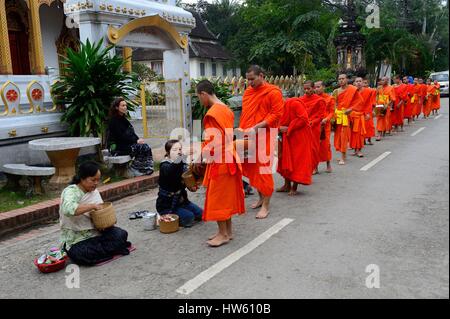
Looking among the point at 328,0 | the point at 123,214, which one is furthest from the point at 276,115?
the point at 328,0

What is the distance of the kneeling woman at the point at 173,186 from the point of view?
5082 mm

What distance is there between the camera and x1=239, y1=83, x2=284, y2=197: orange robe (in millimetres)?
5406

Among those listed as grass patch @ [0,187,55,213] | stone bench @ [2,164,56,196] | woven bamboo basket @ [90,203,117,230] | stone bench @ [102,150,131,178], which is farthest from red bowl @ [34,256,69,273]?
stone bench @ [102,150,131,178]

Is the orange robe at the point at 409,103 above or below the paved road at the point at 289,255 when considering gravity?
above

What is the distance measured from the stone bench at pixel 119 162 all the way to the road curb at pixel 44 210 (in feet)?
0.97

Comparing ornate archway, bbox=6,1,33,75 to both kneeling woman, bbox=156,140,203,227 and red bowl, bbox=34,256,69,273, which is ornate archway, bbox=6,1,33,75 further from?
red bowl, bbox=34,256,69,273

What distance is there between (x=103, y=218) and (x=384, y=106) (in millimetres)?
10735

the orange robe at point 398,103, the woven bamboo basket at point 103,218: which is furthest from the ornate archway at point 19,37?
the woven bamboo basket at point 103,218

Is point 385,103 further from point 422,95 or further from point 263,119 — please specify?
point 263,119

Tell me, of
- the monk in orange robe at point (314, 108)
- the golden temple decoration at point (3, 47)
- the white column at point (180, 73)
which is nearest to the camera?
the monk in orange robe at point (314, 108)

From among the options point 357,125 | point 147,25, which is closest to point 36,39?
point 147,25

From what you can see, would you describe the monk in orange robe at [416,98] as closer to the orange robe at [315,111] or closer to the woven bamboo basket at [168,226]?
the orange robe at [315,111]

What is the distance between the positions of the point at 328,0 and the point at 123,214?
22.4 metres
